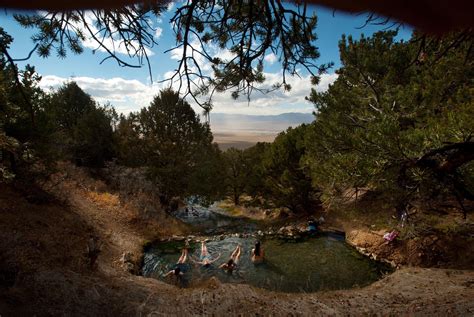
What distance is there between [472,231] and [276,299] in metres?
6.41

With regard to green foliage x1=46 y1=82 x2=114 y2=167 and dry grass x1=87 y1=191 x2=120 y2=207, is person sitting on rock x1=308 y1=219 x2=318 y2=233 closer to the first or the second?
dry grass x1=87 y1=191 x2=120 y2=207

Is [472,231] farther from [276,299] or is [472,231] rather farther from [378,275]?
[276,299]

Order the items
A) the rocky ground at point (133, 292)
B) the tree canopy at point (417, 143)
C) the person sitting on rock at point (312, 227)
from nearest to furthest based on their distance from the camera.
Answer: the tree canopy at point (417, 143), the rocky ground at point (133, 292), the person sitting on rock at point (312, 227)

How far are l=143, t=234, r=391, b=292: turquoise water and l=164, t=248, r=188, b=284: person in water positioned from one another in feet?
Answer: 0.59

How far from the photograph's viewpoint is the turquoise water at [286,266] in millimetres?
11461

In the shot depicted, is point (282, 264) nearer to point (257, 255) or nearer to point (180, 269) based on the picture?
point (257, 255)

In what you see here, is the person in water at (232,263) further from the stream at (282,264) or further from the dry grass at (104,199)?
the dry grass at (104,199)

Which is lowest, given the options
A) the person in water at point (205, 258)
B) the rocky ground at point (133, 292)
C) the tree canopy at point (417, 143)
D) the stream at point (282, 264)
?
the stream at point (282, 264)

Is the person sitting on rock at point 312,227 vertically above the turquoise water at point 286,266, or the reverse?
the person sitting on rock at point 312,227

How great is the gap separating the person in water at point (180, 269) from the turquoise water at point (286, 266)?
0.18 m

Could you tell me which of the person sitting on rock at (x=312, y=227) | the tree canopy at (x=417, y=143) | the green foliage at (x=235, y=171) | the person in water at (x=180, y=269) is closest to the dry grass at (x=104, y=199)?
the person in water at (x=180, y=269)

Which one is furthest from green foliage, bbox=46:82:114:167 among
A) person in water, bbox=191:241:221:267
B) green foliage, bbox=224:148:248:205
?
person in water, bbox=191:241:221:267

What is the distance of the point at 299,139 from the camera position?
20.6 m

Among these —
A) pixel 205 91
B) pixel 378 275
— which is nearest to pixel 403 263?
pixel 378 275
